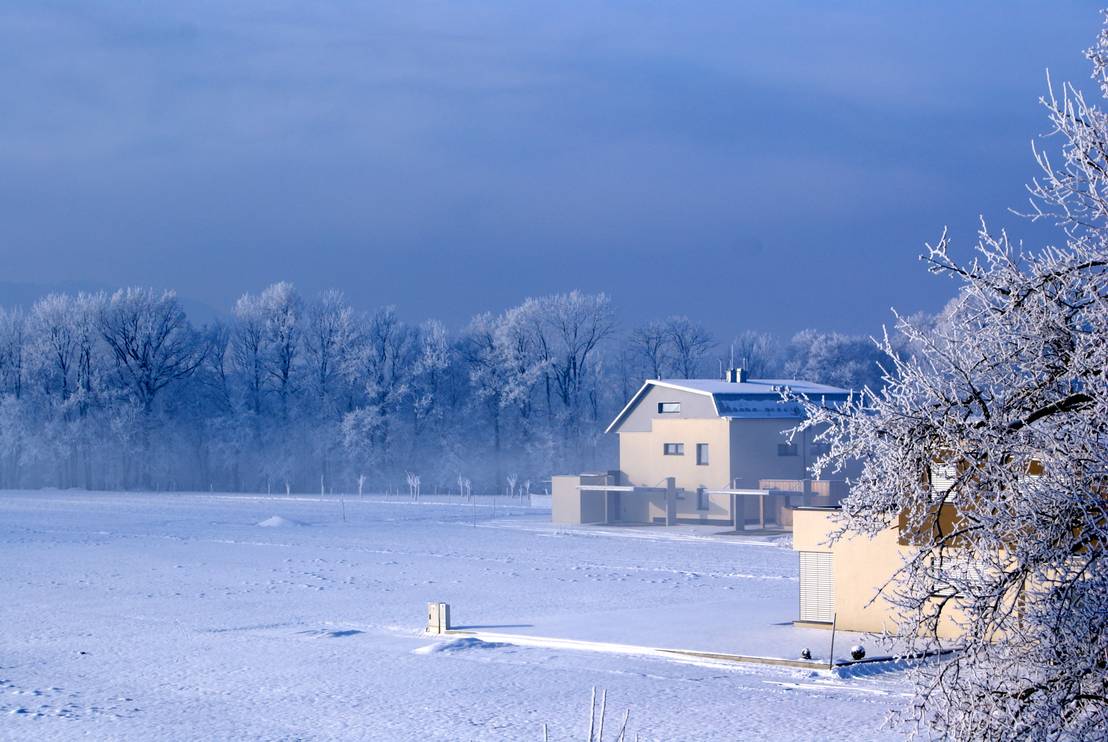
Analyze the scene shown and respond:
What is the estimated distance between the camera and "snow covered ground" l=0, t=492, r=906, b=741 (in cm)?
1505

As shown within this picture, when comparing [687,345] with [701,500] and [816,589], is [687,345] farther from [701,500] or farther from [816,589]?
[816,589]

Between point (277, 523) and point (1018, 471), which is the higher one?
point (1018, 471)

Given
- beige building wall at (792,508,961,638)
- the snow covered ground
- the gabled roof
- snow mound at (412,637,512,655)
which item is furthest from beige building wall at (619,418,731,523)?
snow mound at (412,637,512,655)

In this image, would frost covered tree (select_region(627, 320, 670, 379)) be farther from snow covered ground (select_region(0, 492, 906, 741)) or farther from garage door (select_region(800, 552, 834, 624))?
garage door (select_region(800, 552, 834, 624))

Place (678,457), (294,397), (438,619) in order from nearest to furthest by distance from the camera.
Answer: (438,619)
(678,457)
(294,397)

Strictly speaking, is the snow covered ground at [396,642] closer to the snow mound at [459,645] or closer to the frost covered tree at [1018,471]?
the snow mound at [459,645]

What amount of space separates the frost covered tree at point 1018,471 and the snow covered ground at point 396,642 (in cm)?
575

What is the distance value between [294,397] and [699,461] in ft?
Result: 132

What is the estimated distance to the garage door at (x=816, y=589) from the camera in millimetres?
21812

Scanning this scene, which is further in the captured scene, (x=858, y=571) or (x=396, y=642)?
(x=858, y=571)

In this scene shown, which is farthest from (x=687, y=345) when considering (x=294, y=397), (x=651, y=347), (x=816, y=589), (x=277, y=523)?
(x=816, y=589)

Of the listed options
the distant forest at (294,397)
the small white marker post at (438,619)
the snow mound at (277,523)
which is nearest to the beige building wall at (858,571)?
the small white marker post at (438,619)

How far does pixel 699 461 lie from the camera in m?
47.8

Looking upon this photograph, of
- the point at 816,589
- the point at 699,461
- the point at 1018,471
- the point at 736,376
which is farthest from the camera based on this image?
the point at 736,376
